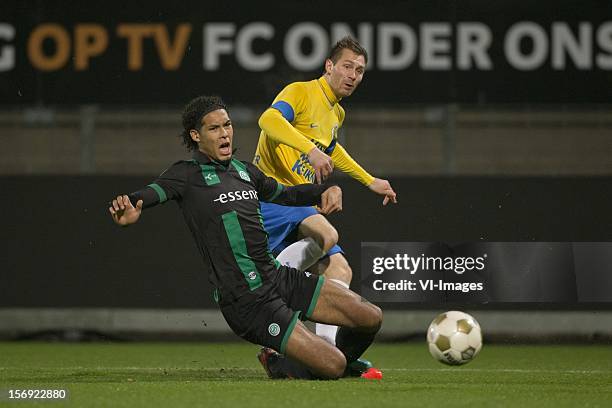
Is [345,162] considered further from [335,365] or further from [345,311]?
[335,365]

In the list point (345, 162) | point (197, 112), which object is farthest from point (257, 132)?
point (197, 112)

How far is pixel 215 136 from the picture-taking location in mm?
6715

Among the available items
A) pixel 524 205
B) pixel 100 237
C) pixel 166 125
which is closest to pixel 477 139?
pixel 524 205

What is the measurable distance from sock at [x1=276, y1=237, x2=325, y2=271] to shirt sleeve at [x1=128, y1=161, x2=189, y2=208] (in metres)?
1.10

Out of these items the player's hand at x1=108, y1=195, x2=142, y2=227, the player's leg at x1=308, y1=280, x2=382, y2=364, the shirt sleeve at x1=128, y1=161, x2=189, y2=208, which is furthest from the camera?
the player's leg at x1=308, y1=280, x2=382, y2=364

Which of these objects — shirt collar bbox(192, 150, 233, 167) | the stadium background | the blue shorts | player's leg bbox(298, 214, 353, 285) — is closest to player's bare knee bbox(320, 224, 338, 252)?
player's leg bbox(298, 214, 353, 285)

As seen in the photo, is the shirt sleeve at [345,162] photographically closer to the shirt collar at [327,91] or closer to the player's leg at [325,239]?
the shirt collar at [327,91]

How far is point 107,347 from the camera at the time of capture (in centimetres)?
1038

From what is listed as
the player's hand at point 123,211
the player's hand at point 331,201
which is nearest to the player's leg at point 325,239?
the player's hand at point 331,201

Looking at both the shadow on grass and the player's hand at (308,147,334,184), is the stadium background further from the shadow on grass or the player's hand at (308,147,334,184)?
the player's hand at (308,147,334,184)

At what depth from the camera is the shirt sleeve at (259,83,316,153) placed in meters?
6.98

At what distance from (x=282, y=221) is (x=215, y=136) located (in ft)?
3.31

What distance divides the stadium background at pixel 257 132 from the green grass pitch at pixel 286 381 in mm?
527

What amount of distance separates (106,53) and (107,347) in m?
2.68
